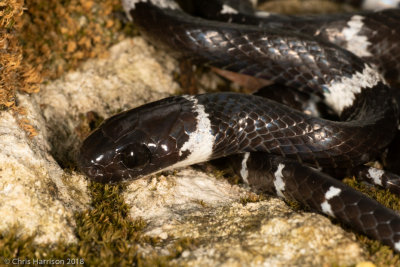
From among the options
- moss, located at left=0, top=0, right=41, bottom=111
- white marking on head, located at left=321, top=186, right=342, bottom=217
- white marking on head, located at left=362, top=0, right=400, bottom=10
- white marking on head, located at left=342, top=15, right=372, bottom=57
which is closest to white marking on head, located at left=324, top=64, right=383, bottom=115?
white marking on head, located at left=342, top=15, right=372, bottom=57

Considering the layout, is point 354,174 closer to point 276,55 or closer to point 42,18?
point 276,55

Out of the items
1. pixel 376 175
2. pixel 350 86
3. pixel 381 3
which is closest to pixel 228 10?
pixel 350 86

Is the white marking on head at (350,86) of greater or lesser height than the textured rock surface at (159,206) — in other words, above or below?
above

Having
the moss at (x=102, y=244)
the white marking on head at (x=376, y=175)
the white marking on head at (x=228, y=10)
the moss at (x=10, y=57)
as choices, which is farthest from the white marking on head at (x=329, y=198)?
the white marking on head at (x=228, y=10)

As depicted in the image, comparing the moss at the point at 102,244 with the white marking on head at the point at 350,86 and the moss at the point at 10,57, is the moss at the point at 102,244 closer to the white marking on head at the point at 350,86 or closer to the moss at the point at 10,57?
the moss at the point at 10,57

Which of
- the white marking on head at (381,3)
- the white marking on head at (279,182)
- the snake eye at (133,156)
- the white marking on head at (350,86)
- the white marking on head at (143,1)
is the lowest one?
the white marking on head at (279,182)

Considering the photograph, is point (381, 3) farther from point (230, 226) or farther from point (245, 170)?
point (230, 226)

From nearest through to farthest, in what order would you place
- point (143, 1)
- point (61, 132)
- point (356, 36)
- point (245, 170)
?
point (245, 170)
point (61, 132)
point (143, 1)
point (356, 36)
